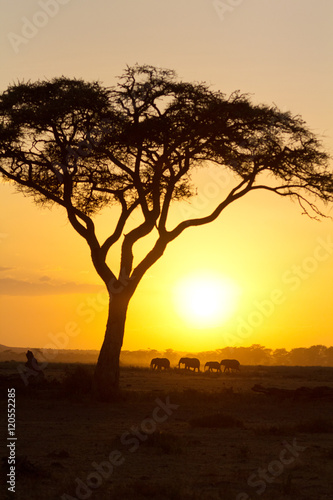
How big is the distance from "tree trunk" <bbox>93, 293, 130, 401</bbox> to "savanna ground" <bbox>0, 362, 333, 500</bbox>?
604 millimetres

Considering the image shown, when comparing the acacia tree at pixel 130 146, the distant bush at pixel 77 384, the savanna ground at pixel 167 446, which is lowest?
the savanna ground at pixel 167 446

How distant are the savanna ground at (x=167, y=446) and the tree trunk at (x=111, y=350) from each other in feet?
1.98

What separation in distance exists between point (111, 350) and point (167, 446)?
10.1 metres

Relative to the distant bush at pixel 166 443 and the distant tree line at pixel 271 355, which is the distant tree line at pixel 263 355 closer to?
the distant tree line at pixel 271 355

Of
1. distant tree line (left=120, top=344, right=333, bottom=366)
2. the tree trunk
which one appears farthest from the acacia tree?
distant tree line (left=120, top=344, right=333, bottom=366)

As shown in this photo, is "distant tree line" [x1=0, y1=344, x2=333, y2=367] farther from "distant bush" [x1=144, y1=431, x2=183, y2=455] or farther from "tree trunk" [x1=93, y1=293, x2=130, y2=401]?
"distant bush" [x1=144, y1=431, x2=183, y2=455]

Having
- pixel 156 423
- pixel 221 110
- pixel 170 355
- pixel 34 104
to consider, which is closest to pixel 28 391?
pixel 156 423

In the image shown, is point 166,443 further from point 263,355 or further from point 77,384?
point 263,355

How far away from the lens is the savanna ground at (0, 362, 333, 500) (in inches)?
502

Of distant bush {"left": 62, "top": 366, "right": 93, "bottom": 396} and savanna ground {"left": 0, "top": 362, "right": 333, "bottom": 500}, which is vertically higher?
distant bush {"left": 62, "top": 366, "right": 93, "bottom": 396}

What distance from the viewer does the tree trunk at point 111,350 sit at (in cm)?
2606

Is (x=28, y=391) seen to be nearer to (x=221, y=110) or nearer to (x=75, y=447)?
(x=75, y=447)

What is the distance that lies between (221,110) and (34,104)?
676 centimetres

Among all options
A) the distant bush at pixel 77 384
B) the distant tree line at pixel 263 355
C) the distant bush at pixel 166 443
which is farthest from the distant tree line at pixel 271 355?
the distant bush at pixel 166 443
